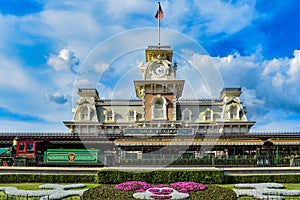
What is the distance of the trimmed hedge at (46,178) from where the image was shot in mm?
23406

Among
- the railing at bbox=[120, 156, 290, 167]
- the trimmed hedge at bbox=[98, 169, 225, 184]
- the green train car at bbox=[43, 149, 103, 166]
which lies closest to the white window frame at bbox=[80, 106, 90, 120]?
the green train car at bbox=[43, 149, 103, 166]

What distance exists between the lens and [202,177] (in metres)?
22.0

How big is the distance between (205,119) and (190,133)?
13397 millimetres

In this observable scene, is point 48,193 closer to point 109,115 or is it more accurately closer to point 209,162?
point 209,162

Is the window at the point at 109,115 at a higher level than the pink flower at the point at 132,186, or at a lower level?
higher

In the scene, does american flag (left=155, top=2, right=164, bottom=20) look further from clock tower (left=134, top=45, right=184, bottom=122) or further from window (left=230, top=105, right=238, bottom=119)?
window (left=230, top=105, right=238, bottom=119)

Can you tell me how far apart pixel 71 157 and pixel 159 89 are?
22.4m

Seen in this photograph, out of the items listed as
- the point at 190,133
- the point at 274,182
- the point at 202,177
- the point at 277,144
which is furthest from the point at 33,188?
the point at 277,144

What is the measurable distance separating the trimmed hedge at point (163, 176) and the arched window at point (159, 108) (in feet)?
81.1

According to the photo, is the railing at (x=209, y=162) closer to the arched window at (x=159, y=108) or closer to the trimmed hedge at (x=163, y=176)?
the trimmed hedge at (x=163, y=176)

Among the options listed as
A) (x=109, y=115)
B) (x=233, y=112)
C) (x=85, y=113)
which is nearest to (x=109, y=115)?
(x=109, y=115)

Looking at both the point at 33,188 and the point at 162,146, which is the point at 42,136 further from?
the point at 33,188

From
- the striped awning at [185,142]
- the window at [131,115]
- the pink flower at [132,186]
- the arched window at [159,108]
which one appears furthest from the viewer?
the window at [131,115]

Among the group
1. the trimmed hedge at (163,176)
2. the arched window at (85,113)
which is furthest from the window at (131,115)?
the trimmed hedge at (163,176)
